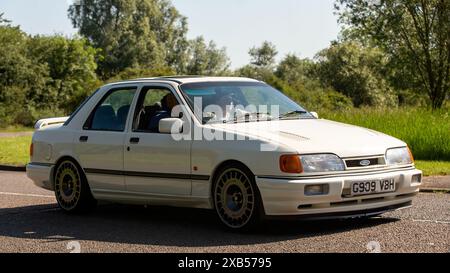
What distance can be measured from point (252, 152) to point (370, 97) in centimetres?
7630

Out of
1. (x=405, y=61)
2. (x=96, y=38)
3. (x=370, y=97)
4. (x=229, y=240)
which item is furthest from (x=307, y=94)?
(x=229, y=240)

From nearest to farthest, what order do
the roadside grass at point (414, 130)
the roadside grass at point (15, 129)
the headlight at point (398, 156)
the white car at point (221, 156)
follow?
the white car at point (221, 156) → the headlight at point (398, 156) → the roadside grass at point (414, 130) → the roadside grass at point (15, 129)

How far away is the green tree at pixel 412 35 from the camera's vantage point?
135 feet

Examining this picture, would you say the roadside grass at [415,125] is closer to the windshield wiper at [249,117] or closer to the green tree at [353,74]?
the windshield wiper at [249,117]

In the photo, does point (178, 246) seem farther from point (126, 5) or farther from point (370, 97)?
point (126, 5)

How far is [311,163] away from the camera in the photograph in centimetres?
793

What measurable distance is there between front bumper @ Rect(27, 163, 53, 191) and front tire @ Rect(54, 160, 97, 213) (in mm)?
154

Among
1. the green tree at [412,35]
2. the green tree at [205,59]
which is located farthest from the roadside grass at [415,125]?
the green tree at [205,59]

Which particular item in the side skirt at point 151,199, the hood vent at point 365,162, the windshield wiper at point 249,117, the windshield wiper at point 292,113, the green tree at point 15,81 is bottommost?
the side skirt at point 151,199

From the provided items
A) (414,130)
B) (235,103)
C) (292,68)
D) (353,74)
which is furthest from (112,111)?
(292,68)

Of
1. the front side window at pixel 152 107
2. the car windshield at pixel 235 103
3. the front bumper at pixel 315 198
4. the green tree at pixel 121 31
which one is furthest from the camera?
the green tree at pixel 121 31

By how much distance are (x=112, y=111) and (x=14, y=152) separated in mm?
13456

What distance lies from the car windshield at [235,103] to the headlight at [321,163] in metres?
1.20

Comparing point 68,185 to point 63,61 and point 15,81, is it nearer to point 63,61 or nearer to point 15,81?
point 15,81
